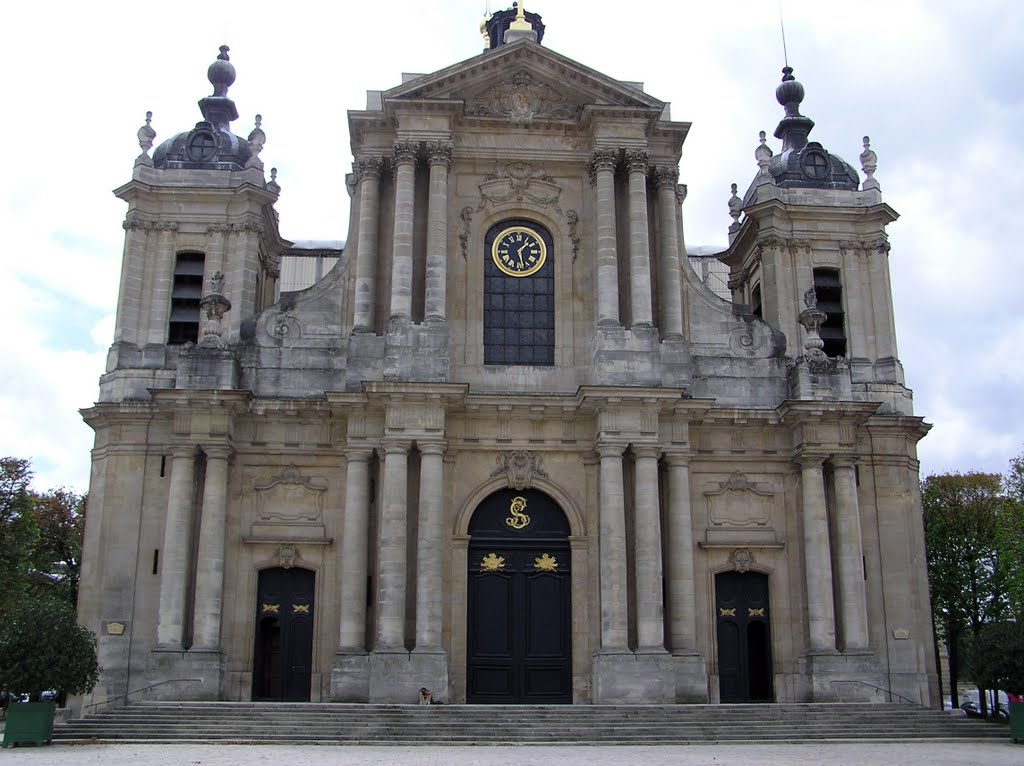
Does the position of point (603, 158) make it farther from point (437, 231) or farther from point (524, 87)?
point (437, 231)

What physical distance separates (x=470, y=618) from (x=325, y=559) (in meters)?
3.75

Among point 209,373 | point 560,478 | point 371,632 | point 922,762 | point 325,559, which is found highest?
point 209,373

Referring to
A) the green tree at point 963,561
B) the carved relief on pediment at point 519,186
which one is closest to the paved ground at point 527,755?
the carved relief on pediment at point 519,186

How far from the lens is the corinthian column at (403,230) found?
27.0 m

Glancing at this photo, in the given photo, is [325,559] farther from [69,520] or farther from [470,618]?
[69,520]

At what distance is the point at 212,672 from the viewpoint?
24750mm

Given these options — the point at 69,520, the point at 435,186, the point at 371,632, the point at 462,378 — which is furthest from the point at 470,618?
the point at 69,520

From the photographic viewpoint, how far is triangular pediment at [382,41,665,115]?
28516mm

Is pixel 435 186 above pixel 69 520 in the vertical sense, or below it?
above

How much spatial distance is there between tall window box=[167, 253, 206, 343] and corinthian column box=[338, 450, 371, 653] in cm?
643

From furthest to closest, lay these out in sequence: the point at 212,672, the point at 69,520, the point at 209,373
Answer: the point at 69,520 → the point at 209,373 → the point at 212,672

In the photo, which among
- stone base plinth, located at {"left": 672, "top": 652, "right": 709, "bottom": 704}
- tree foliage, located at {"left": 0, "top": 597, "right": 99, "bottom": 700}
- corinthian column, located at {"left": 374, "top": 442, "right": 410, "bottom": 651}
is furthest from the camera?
stone base plinth, located at {"left": 672, "top": 652, "right": 709, "bottom": 704}

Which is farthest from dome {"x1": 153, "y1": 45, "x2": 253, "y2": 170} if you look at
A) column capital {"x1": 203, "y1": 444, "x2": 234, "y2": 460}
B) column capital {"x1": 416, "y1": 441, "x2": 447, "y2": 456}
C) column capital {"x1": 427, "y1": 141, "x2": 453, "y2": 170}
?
column capital {"x1": 416, "y1": 441, "x2": 447, "y2": 456}

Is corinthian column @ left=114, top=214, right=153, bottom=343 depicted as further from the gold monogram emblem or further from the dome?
the gold monogram emblem
